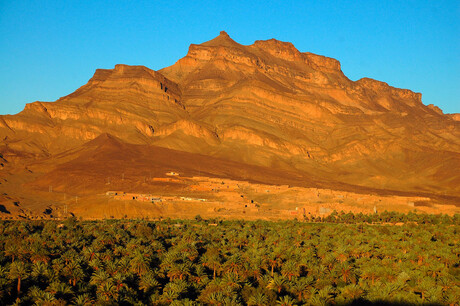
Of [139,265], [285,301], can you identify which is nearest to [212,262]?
[139,265]

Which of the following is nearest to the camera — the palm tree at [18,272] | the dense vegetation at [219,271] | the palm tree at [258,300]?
the palm tree at [258,300]

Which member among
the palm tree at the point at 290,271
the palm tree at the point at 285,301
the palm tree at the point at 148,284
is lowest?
the palm tree at the point at 285,301

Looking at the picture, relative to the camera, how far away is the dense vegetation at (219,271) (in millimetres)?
41250

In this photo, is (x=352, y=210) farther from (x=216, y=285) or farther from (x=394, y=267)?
(x=216, y=285)

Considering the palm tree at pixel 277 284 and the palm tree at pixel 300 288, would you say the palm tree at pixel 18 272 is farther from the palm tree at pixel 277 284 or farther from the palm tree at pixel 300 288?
the palm tree at pixel 300 288

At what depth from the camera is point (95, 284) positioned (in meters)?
44.2

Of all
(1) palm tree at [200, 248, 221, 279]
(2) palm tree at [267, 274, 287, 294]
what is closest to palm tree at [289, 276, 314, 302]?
(2) palm tree at [267, 274, 287, 294]

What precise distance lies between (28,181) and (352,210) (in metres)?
121

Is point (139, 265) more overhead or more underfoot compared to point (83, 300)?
more overhead

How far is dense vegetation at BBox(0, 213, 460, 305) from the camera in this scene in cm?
4125

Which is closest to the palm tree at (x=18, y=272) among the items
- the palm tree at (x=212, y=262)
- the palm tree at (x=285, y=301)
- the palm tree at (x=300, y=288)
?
the palm tree at (x=212, y=262)

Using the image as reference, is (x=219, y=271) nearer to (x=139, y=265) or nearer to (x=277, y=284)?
(x=139, y=265)

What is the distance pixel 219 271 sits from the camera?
170 ft

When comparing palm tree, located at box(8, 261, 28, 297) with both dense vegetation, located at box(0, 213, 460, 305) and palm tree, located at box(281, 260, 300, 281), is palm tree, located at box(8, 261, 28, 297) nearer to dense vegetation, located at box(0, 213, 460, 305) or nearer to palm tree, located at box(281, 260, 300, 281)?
dense vegetation, located at box(0, 213, 460, 305)
